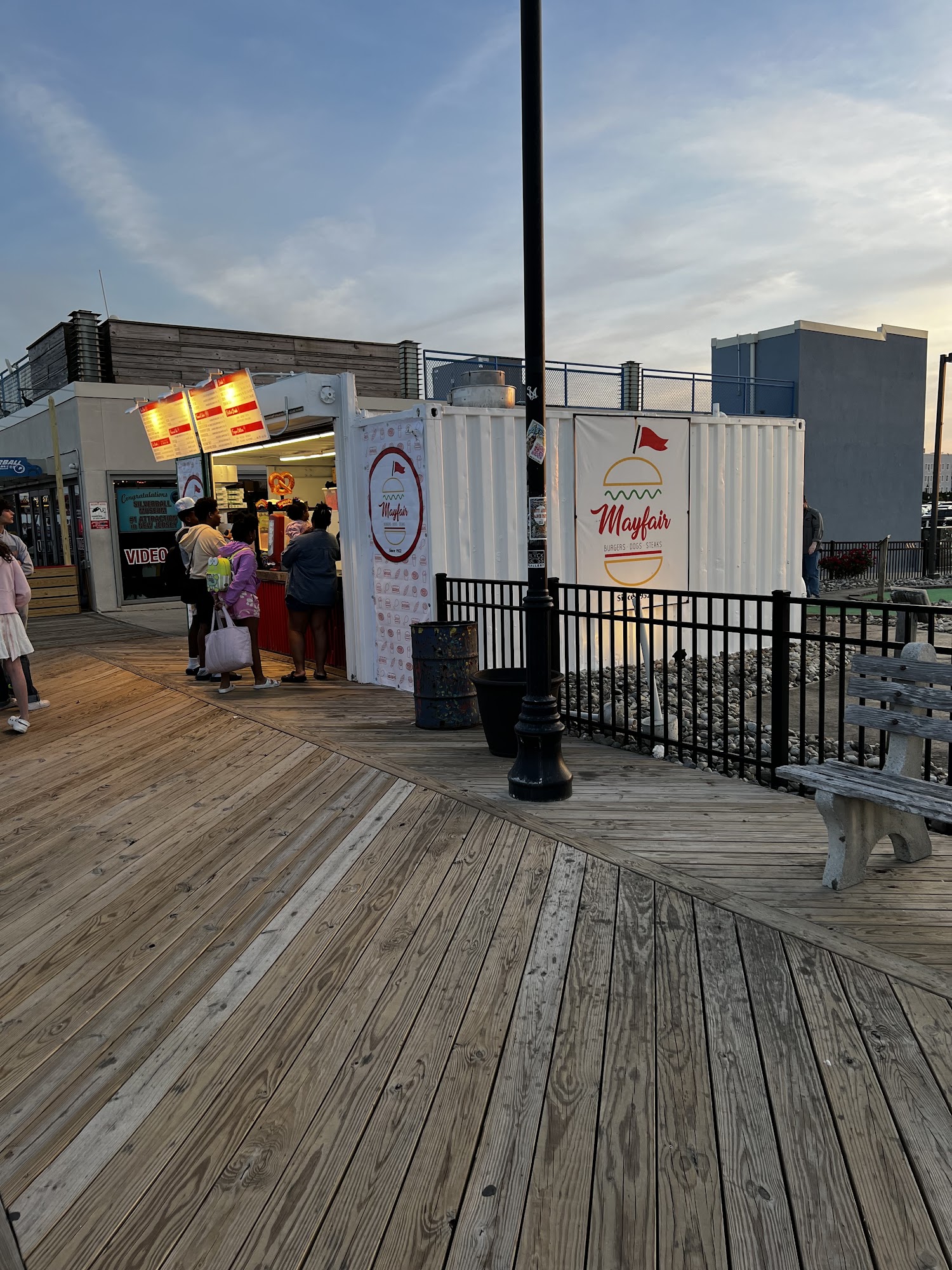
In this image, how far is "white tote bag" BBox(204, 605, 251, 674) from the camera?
923cm

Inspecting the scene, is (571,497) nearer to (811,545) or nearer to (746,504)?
(746,504)

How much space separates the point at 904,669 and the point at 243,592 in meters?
6.90

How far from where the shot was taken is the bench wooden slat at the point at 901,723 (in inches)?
153

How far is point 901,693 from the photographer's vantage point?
4.12 m

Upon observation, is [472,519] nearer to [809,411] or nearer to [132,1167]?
[132,1167]

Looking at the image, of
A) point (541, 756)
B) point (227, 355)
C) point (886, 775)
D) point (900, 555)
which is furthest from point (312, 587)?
point (900, 555)

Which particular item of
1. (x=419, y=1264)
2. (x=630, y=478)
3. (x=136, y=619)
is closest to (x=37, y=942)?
(x=419, y=1264)

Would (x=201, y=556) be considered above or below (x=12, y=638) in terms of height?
above

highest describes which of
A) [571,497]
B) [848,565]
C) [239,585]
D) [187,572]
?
[571,497]

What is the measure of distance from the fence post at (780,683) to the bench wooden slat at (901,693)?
1103mm

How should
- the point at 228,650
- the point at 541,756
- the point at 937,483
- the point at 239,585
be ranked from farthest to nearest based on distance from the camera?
the point at 937,483
the point at 239,585
the point at 228,650
the point at 541,756

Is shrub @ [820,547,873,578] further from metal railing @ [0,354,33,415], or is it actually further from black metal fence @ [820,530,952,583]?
metal railing @ [0,354,33,415]

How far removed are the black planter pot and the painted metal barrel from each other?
779mm

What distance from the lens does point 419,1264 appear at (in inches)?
83.7
